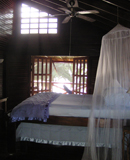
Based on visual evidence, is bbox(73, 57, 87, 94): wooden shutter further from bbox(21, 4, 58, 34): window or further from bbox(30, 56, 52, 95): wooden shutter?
bbox(21, 4, 58, 34): window

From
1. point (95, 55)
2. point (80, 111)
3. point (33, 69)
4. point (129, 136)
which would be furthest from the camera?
point (33, 69)

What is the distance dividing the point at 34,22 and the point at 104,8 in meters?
2.88

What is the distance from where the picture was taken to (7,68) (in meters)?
5.67

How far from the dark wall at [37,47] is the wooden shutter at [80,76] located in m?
0.34

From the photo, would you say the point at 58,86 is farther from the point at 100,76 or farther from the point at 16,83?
the point at 100,76

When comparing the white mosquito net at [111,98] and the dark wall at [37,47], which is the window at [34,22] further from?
the white mosquito net at [111,98]

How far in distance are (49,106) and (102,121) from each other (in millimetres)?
965

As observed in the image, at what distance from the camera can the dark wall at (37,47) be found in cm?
538

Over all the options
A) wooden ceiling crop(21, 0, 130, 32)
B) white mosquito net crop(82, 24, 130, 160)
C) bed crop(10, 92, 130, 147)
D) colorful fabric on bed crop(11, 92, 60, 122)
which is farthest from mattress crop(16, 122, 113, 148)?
wooden ceiling crop(21, 0, 130, 32)

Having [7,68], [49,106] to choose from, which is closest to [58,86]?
[7,68]

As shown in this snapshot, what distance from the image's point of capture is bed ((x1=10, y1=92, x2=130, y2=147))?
2.74 metres

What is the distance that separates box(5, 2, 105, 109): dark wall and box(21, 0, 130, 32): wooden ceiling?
1.68 ft

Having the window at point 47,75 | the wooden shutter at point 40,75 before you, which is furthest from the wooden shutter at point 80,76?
the wooden shutter at point 40,75

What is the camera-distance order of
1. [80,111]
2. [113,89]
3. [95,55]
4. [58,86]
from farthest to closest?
[58,86] < [95,55] < [80,111] < [113,89]
